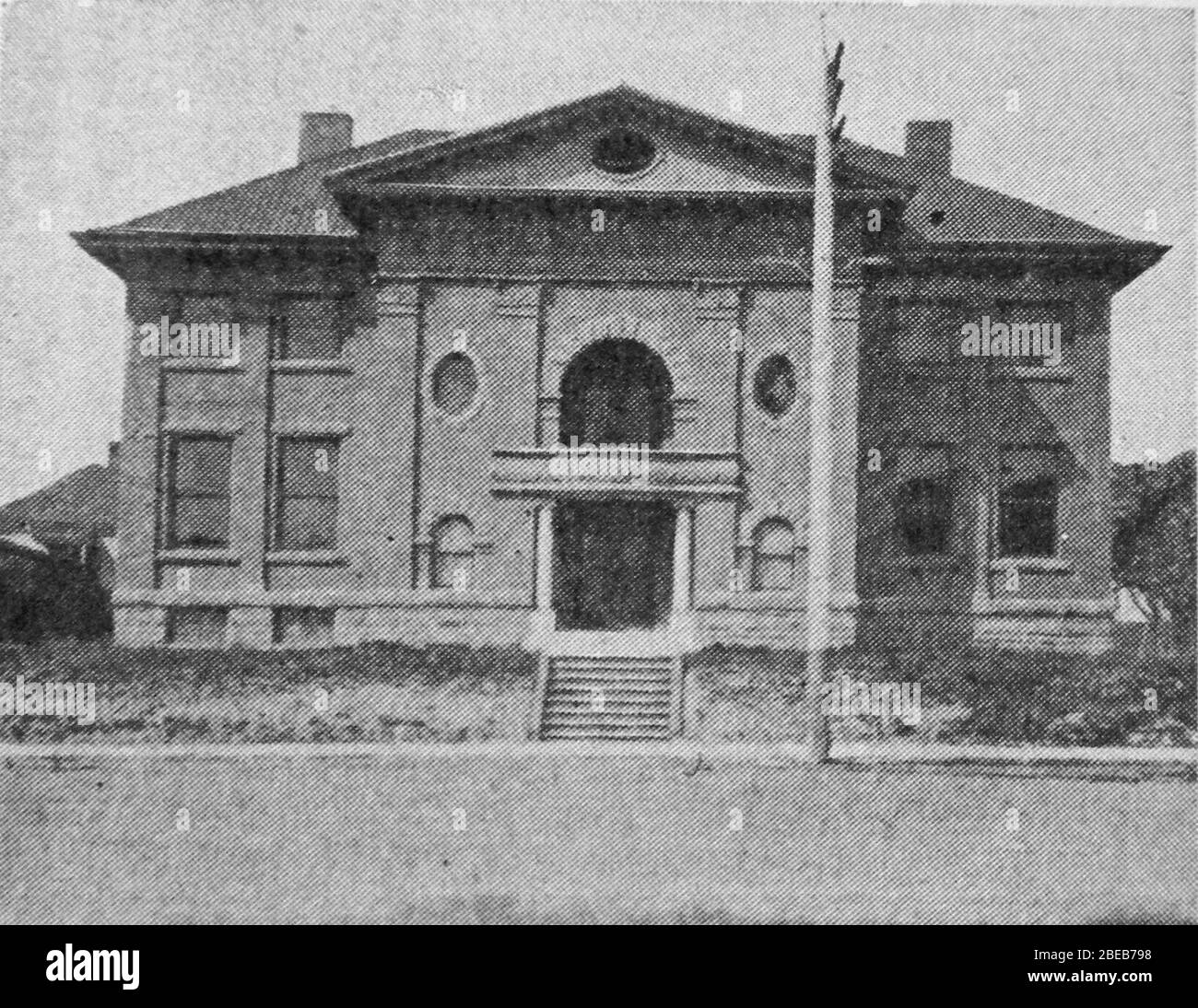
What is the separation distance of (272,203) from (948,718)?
9.77 meters

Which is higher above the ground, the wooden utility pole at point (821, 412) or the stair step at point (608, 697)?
the wooden utility pole at point (821, 412)

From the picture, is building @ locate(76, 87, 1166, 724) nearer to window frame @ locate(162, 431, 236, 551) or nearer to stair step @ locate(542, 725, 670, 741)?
window frame @ locate(162, 431, 236, 551)

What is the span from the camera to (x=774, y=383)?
13.7 metres

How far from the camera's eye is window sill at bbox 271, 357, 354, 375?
14133 mm

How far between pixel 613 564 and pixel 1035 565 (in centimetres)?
476

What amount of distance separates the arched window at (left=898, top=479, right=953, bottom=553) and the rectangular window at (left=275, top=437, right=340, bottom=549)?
22.3ft

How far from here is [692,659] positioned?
12.4 m

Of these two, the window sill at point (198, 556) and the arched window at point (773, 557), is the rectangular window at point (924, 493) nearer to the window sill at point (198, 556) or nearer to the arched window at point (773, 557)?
the arched window at point (773, 557)

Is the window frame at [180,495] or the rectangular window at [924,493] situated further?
the window frame at [180,495]

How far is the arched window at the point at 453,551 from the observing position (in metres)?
13.7

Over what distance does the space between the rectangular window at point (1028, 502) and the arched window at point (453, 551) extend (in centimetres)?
619

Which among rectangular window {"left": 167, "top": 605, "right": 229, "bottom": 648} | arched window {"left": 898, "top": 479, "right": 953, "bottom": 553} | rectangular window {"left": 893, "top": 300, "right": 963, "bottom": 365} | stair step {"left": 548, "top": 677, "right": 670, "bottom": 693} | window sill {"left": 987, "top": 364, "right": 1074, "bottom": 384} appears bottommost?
stair step {"left": 548, "top": 677, "right": 670, "bottom": 693}

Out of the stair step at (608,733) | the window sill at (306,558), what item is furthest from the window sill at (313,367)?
the stair step at (608,733)

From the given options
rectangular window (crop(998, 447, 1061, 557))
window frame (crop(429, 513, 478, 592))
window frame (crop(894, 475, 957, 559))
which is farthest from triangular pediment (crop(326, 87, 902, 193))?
window frame (crop(429, 513, 478, 592))
